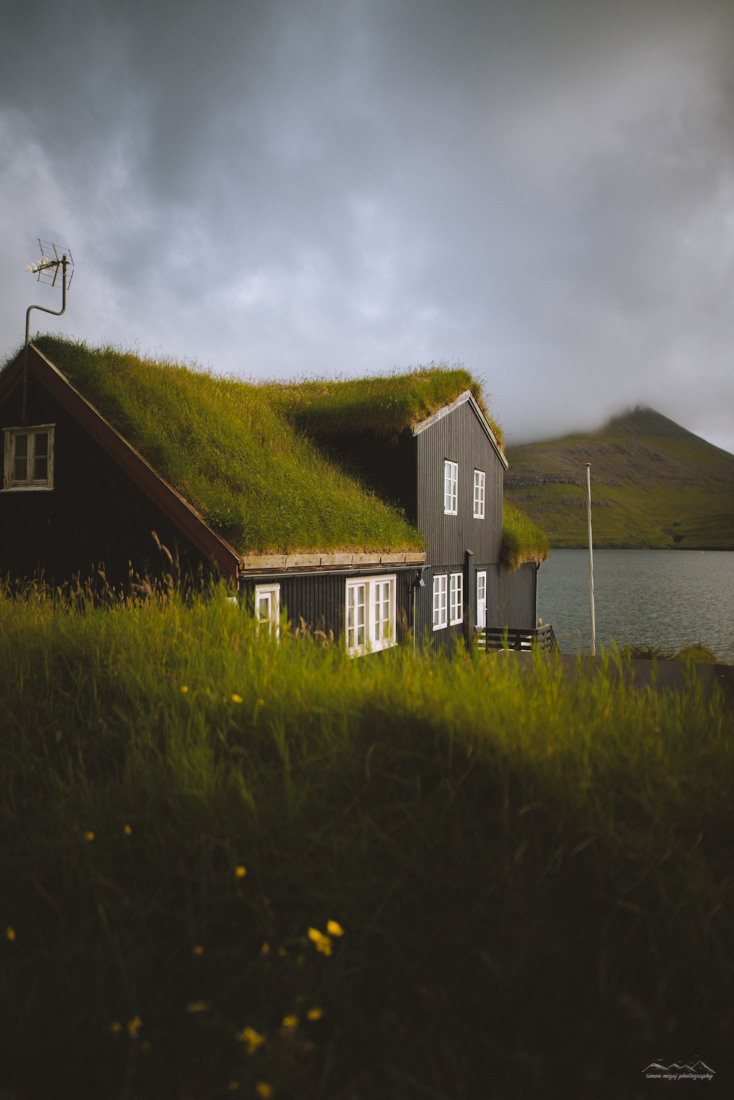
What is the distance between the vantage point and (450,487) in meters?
18.9

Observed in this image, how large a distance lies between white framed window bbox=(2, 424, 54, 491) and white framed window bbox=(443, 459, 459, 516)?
34.5 ft

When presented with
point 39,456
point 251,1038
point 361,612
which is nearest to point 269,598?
point 361,612

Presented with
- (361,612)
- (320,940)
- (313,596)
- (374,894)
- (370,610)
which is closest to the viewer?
(320,940)

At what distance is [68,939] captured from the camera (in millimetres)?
2686

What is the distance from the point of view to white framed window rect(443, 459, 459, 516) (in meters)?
18.5

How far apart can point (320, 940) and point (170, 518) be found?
9174mm

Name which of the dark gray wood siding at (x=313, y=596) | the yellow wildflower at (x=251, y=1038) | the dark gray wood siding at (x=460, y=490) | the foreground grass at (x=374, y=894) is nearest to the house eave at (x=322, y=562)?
the dark gray wood siding at (x=313, y=596)

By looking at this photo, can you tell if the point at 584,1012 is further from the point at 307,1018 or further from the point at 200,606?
the point at 200,606

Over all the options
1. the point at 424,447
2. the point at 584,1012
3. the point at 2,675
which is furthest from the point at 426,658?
the point at 424,447

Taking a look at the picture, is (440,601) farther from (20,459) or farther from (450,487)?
(20,459)

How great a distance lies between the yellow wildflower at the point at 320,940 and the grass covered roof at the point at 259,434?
8.08 meters

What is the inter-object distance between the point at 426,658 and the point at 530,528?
877 inches

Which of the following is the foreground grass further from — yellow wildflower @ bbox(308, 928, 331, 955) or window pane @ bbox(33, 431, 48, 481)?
window pane @ bbox(33, 431, 48, 481)

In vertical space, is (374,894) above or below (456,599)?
below
